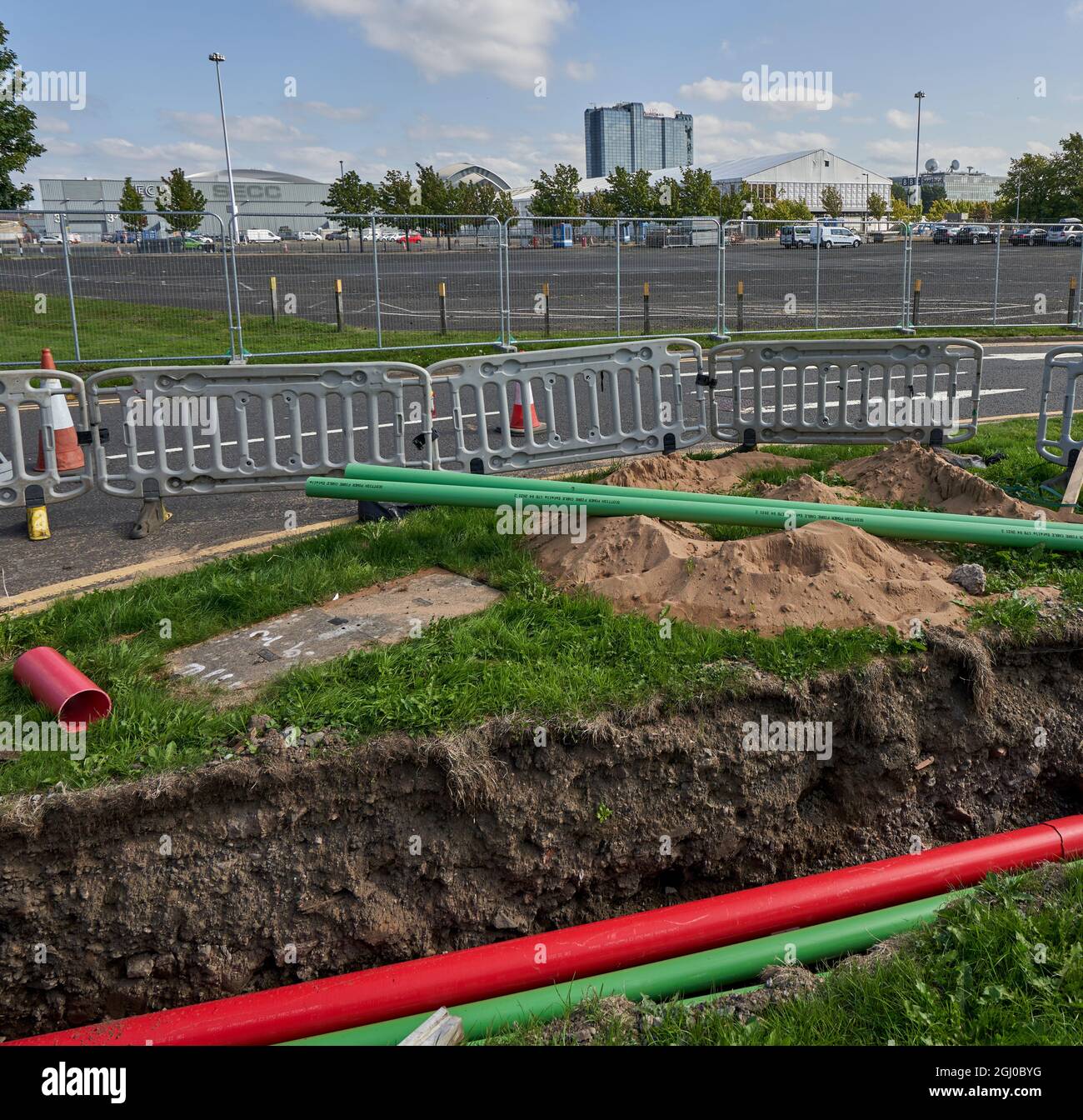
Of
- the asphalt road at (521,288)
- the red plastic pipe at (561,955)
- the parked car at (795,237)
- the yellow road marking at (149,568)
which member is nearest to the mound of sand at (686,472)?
the yellow road marking at (149,568)

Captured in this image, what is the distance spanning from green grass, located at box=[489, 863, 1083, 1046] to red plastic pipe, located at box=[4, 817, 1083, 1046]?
1.64 ft

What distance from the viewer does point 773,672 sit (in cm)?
516

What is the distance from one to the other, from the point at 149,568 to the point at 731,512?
4.06 m

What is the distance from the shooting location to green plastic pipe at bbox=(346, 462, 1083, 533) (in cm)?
643

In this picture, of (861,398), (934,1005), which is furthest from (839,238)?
(934,1005)

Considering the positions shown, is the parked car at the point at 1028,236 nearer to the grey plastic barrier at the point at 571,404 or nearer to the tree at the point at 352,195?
the grey plastic barrier at the point at 571,404

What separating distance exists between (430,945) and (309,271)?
19535mm

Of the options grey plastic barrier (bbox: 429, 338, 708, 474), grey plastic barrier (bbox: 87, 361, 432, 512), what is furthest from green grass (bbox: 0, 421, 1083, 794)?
grey plastic barrier (bbox: 429, 338, 708, 474)

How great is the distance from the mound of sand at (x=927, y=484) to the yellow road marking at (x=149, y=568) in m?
4.02

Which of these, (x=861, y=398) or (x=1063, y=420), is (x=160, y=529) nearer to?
(x=861, y=398)
